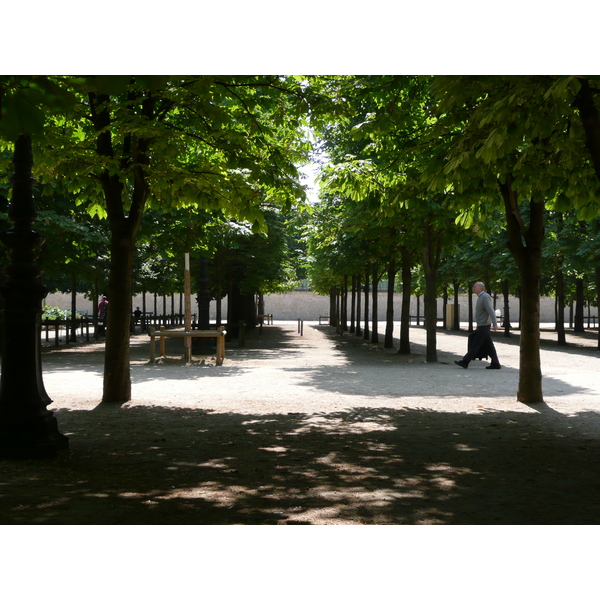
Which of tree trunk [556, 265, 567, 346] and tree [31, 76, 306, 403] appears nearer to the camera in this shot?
tree [31, 76, 306, 403]

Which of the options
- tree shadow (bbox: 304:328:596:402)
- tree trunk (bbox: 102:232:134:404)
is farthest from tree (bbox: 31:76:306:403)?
tree shadow (bbox: 304:328:596:402)

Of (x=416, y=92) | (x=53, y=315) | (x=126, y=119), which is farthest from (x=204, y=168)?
(x=53, y=315)

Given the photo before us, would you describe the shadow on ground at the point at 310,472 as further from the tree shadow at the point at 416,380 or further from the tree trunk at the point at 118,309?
the tree shadow at the point at 416,380

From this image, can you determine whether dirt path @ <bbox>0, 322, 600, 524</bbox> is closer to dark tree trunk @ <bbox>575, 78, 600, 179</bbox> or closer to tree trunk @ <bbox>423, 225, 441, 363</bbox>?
dark tree trunk @ <bbox>575, 78, 600, 179</bbox>

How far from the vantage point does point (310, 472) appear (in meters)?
5.86

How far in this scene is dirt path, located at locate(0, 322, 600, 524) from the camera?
470 cm

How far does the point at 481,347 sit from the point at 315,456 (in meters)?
10.5

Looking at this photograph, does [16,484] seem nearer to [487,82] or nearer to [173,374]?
[487,82]

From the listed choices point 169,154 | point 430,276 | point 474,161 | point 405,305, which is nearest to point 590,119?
point 474,161

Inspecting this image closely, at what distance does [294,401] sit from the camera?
1060 cm

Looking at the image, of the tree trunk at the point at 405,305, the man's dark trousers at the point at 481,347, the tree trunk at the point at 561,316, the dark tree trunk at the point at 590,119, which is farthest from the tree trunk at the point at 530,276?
Answer: the tree trunk at the point at 561,316

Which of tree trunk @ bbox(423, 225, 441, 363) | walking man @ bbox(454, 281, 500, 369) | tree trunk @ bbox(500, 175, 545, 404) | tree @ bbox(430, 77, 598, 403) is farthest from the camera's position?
tree trunk @ bbox(423, 225, 441, 363)

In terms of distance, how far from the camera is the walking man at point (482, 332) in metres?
15.8

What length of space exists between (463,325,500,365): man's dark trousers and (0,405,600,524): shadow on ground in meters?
6.99
